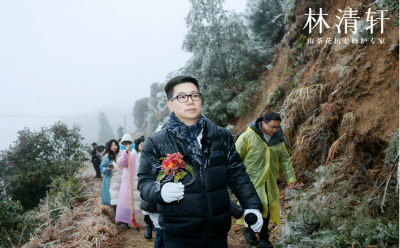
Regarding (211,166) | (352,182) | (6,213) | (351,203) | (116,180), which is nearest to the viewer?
(211,166)

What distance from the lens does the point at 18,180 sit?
29.7ft

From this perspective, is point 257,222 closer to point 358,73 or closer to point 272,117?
point 272,117

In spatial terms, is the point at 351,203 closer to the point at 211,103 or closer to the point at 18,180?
the point at 211,103

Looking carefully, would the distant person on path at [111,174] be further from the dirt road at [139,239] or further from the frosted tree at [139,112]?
the frosted tree at [139,112]

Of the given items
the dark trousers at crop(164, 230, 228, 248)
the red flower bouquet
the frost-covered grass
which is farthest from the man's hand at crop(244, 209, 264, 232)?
the frost-covered grass

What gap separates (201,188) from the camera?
1.90 meters

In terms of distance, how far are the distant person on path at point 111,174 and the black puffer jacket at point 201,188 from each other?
392 cm

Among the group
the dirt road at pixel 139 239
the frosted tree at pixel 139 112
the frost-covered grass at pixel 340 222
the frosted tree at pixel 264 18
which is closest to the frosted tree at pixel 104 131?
the frosted tree at pixel 139 112

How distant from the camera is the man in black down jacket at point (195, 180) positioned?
1.88 m

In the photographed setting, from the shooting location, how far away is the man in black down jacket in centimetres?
188

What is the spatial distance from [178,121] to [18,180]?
9363 mm

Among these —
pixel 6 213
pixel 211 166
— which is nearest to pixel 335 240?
pixel 211 166

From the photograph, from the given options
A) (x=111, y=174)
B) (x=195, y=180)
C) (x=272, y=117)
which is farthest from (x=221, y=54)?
(x=195, y=180)

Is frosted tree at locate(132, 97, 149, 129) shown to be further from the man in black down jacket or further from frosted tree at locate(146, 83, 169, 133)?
the man in black down jacket
